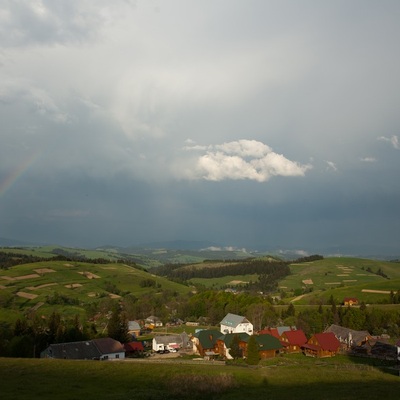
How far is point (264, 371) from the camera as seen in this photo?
43.7 m

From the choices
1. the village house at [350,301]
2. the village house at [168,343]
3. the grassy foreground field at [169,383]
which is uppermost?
the grassy foreground field at [169,383]

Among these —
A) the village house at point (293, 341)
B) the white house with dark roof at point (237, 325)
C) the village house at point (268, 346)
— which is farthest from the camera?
the white house with dark roof at point (237, 325)

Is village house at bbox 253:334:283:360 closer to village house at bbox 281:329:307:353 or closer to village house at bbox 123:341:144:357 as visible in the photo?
village house at bbox 281:329:307:353

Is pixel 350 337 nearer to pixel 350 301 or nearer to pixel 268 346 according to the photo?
pixel 268 346

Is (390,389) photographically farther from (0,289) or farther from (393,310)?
(0,289)

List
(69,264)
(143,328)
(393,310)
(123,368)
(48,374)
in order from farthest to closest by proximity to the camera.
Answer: (69,264), (143,328), (393,310), (123,368), (48,374)

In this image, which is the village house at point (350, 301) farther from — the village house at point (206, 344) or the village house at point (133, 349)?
the village house at point (133, 349)

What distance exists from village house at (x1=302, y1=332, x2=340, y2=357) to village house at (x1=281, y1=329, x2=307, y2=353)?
12.9 ft

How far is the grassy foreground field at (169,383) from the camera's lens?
3036 cm

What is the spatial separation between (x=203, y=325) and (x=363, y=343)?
2116 inches

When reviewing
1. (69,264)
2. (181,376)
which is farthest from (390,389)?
(69,264)

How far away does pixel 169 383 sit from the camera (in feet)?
115

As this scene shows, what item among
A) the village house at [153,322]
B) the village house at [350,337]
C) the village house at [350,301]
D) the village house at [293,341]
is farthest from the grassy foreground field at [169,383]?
the village house at [350,301]

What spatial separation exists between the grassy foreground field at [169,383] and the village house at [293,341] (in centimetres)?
3998
